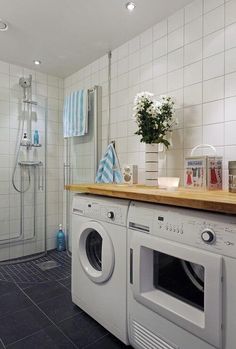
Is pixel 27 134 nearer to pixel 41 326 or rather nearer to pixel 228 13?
pixel 41 326

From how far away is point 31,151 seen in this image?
2.79 metres

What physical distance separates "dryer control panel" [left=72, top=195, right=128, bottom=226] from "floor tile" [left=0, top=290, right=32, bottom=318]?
81 cm

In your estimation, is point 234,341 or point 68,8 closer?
point 234,341

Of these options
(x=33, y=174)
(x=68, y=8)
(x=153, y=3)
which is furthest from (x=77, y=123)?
(x=153, y=3)

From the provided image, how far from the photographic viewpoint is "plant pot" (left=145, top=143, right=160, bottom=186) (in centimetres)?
171

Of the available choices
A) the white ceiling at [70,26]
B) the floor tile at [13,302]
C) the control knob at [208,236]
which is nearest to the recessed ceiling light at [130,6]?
the white ceiling at [70,26]

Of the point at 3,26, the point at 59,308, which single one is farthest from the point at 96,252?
the point at 3,26

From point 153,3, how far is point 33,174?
209 centimetres

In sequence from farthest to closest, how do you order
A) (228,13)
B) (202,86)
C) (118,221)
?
(202,86) → (228,13) → (118,221)

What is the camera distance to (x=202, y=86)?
1627mm

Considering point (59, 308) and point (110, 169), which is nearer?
point (59, 308)

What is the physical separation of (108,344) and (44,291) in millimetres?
814

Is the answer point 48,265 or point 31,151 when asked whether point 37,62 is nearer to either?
point 31,151

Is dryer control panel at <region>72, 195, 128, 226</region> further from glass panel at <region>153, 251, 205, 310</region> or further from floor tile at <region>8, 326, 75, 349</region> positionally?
floor tile at <region>8, 326, 75, 349</region>
